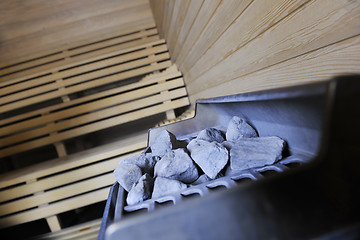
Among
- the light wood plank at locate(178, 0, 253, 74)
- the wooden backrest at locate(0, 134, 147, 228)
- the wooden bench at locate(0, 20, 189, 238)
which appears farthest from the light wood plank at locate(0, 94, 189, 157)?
the light wood plank at locate(178, 0, 253, 74)

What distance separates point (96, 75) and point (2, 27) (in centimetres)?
175

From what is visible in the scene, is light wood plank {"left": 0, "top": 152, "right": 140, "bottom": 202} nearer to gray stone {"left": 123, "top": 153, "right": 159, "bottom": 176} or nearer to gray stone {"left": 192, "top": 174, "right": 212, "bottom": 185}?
gray stone {"left": 123, "top": 153, "right": 159, "bottom": 176}

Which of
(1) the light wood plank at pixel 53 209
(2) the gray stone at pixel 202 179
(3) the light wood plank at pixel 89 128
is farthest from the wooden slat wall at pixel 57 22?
(2) the gray stone at pixel 202 179

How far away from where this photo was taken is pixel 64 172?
215 cm

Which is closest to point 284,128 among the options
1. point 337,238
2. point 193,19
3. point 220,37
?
point 337,238

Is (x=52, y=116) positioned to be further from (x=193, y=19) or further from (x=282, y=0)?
(x=282, y=0)

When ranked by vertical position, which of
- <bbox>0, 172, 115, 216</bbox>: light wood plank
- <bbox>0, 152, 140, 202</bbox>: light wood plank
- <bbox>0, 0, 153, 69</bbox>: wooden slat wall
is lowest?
<bbox>0, 172, 115, 216</bbox>: light wood plank

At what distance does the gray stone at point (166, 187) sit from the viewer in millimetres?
629

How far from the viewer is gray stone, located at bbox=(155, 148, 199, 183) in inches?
28.6

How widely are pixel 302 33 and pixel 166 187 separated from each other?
57 centimetres

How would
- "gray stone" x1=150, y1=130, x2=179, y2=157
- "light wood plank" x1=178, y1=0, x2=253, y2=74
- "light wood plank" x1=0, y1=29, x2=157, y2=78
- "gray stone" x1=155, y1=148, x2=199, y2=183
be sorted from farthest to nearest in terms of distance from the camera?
"light wood plank" x1=0, y1=29, x2=157, y2=78
"gray stone" x1=150, y1=130, x2=179, y2=157
"light wood plank" x1=178, y1=0, x2=253, y2=74
"gray stone" x1=155, y1=148, x2=199, y2=183

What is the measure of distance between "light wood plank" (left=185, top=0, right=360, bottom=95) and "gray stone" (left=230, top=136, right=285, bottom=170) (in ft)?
0.87

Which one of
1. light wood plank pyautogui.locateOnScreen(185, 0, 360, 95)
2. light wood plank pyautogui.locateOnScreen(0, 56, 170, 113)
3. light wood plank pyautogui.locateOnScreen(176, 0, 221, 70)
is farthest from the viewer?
light wood plank pyautogui.locateOnScreen(0, 56, 170, 113)

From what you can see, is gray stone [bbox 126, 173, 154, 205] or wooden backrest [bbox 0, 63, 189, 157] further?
wooden backrest [bbox 0, 63, 189, 157]
